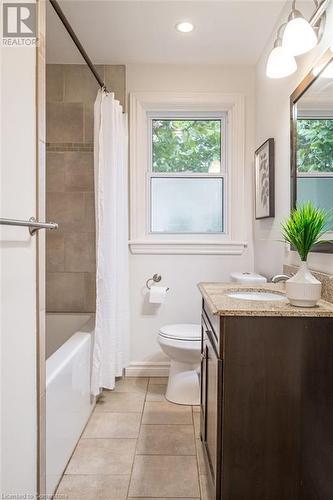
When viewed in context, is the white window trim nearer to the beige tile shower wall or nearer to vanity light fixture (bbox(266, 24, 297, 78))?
the beige tile shower wall

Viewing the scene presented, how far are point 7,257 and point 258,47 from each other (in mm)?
2343

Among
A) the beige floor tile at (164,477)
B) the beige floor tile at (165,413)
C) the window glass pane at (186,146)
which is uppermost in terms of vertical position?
the window glass pane at (186,146)

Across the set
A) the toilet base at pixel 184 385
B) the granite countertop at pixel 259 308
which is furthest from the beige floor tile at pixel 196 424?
the granite countertop at pixel 259 308

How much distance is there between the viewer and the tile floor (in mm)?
1543

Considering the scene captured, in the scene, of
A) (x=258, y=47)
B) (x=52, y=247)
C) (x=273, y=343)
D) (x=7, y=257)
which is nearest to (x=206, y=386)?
(x=273, y=343)

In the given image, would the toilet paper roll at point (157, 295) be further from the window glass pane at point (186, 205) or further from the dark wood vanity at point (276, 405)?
the dark wood vanity at point (276, 405)

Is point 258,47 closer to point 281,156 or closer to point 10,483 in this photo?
point 281,156

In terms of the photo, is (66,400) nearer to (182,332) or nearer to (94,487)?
(94,487)

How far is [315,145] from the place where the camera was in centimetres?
161

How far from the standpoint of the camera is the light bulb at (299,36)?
4.78 ft

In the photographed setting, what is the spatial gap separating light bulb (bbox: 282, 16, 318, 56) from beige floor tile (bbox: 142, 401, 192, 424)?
2091mm

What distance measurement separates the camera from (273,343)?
1.18m

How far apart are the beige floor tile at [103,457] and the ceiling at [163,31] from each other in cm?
251

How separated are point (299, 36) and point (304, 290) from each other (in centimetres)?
109
